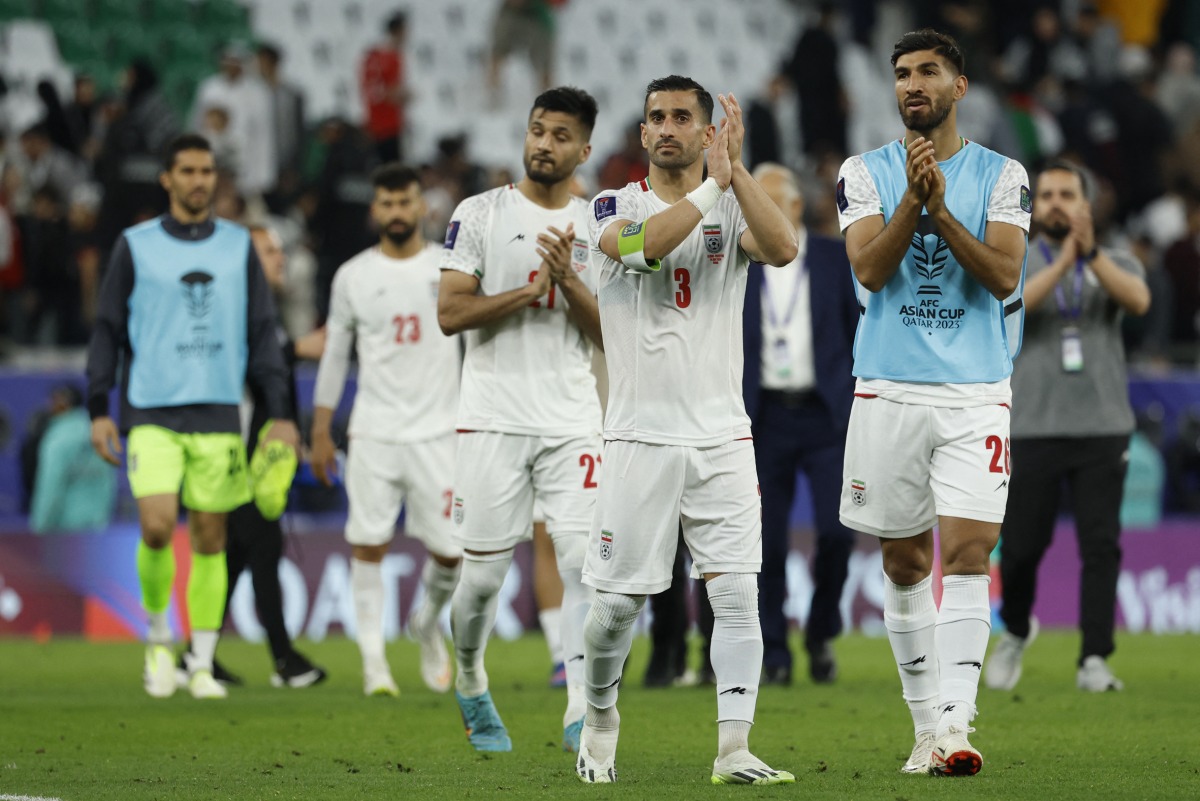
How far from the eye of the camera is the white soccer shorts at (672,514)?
6699 mm

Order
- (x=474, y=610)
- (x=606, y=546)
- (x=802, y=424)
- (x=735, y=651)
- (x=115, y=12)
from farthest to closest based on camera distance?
(x=115, y=12) < (x=802, y=424) < (x=474, y=610) < (x=606, y=546) < (x=735, y=651)

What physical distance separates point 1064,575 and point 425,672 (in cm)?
643

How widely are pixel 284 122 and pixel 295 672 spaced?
9.73 metres

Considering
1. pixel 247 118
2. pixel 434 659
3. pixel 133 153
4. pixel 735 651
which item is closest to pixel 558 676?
pixel 434 659

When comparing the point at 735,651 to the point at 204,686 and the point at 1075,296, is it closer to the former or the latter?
the point at 204,686

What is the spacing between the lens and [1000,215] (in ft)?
22.2

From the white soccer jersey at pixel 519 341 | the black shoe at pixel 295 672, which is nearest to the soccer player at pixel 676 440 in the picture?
the white soccer jersey at pixel 519 341

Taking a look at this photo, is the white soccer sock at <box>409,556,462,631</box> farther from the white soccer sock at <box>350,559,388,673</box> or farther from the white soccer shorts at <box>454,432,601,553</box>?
the white soccer shorts at <box>454,432,601,553</box>

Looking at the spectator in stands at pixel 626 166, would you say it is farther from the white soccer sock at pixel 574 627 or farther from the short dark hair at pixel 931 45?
the short dark hair at pixel 931 45

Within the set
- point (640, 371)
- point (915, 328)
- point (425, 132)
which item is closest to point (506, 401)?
point (640, 371)

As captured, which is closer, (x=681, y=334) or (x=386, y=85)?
(x=681, y=334)

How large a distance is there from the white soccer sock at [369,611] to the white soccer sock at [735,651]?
4.12 meters

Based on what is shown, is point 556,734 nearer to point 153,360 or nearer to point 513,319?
point 513,319

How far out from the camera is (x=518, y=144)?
877 inches
